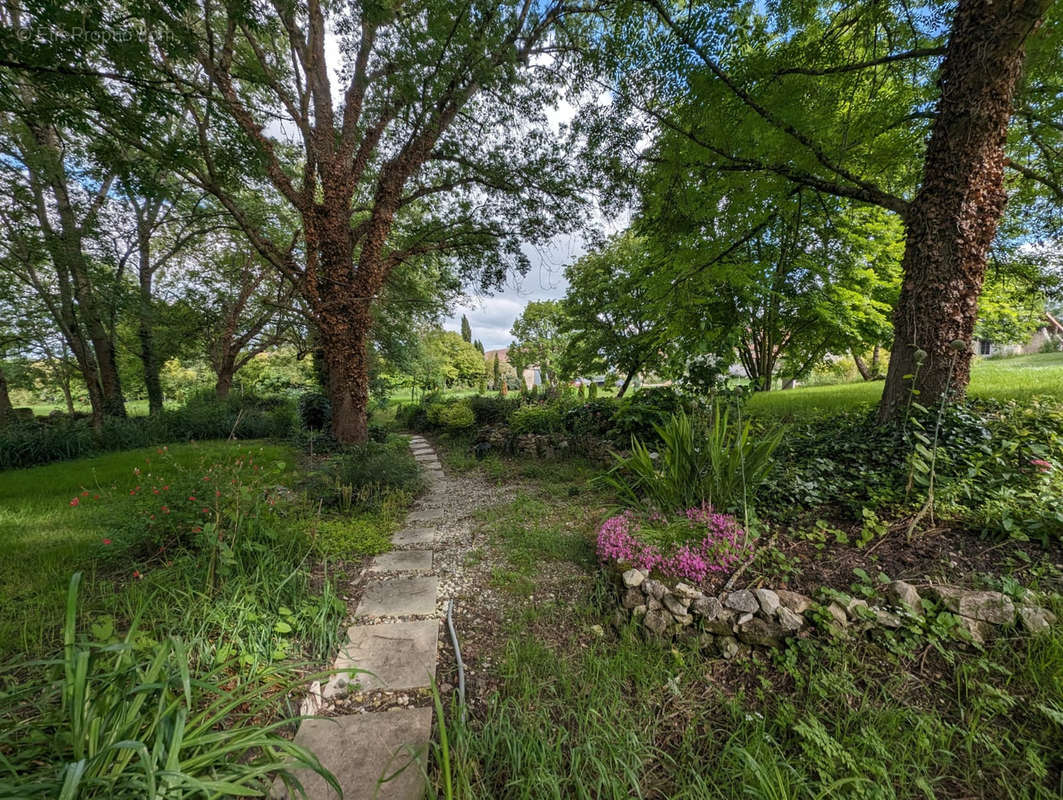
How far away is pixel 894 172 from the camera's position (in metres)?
3.77

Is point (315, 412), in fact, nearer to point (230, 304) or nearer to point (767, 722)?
point (230, 304)

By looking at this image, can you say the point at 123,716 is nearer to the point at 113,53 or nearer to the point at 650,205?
the point at 113,53

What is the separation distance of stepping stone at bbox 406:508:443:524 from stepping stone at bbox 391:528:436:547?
0.69ft

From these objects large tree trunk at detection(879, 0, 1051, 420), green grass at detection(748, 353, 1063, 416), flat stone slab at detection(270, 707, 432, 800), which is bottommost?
flat stone slab at detection(270, 707, 432, 800)

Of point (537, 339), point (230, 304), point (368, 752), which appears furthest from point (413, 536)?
point (537, 339)

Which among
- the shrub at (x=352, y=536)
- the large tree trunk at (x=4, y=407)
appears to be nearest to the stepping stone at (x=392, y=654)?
the shrub at (x=352, y=536)

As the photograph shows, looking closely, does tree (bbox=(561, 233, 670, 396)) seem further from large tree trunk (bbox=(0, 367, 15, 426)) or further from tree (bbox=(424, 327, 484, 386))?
tree (bbox=(424, 327, 484, 386))

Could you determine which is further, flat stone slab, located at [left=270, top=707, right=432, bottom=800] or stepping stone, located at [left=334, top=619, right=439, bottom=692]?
stepping stone, located at [left=334, top=619, right=439, bottom=692]

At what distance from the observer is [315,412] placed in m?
7.51

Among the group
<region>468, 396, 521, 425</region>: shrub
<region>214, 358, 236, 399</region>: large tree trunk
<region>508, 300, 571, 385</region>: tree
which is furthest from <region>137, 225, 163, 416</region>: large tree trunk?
<region>508, 300, 571, 385</region>: tree

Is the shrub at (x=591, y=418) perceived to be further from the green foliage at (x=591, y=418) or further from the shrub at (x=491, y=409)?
the shrub at (x=491, y=409)

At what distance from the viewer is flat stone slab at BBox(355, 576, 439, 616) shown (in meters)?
2.05

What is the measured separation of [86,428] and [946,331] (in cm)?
1173

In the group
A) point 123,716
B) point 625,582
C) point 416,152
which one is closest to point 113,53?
point 416,152
